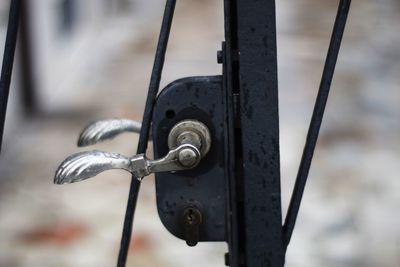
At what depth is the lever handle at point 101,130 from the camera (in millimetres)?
750

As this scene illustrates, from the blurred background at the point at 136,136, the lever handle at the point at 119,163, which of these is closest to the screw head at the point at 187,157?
the lever handle at the point at 119,163

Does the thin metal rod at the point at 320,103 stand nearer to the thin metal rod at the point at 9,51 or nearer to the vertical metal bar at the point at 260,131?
the vertical metal bar at the point at 260,131

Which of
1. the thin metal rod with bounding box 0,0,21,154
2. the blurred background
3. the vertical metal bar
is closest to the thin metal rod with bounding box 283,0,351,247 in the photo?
the vertical metal bar

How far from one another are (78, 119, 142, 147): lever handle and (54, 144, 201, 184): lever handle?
0.07 m

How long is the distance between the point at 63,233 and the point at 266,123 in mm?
2130

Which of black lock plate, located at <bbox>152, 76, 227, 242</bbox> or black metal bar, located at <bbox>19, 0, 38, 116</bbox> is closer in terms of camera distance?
black lock plate, located at <bbox>152, 76, 227, 242</bbox>

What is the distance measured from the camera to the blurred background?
8.45ft

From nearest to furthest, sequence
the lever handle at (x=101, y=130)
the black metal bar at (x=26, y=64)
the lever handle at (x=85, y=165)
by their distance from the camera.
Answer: the lever handle at (x=85, y=165)
the lever handle at (x=101, y=130)
the black metal bar at (x=26, y=64)

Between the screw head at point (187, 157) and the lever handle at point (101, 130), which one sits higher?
the lever handle at point (101, 130)

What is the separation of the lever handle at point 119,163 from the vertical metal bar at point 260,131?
6cm

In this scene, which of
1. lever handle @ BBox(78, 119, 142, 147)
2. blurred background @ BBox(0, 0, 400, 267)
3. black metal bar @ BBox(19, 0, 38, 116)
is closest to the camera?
lever handle @ BBox(78, 119, 142, 147)

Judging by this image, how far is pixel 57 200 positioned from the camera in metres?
2.89

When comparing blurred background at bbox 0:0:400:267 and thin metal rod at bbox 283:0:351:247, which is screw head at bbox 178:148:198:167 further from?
blurred background at bbox 0:0:400:267

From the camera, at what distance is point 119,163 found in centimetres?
69
